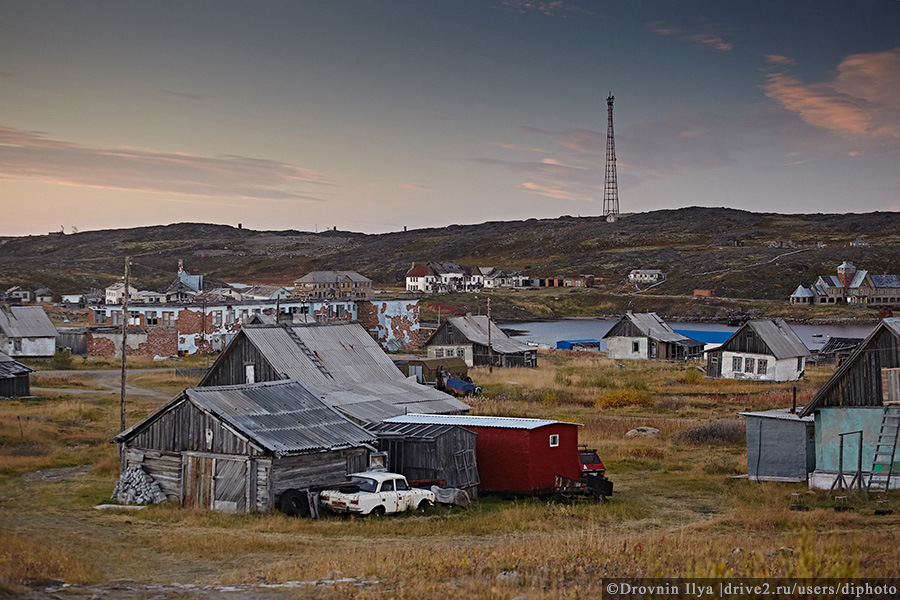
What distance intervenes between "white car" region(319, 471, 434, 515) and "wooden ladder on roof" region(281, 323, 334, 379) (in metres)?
10.3

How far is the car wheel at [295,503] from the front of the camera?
21.9 metres

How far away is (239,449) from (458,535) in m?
6.18

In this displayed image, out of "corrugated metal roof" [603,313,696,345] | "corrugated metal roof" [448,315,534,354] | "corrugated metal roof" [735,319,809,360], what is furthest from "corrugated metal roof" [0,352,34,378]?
"corrugated metal roof" [603,313,696,345]

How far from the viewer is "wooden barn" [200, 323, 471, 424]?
3180 centimetres

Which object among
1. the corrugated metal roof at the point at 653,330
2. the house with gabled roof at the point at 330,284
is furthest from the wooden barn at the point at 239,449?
the house with gabled roof at the point at 330,284

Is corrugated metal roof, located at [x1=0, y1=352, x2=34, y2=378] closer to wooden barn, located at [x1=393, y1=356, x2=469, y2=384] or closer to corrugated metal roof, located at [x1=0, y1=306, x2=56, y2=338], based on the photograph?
wooden barn, located at [x1=393, y1=356, x2=469, y2=384]

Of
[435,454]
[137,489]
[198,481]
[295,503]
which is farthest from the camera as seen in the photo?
[435,454]

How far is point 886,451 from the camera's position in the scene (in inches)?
966

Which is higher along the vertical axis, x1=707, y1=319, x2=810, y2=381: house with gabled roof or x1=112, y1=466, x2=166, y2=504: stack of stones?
x1=707, y1=319, x2=810, y2=381: house with gabled roof

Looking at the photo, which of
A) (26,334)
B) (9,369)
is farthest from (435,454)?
Answer: (26,334)

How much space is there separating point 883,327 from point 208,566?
1847cm

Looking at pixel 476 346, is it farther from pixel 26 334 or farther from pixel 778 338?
pixel 26 334

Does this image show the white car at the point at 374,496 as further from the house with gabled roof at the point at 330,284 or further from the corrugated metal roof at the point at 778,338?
the house with gabled roof at the point at 330,284

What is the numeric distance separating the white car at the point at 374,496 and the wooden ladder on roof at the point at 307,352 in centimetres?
1029
